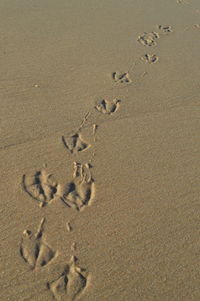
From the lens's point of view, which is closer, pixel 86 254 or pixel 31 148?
pixel 86 254

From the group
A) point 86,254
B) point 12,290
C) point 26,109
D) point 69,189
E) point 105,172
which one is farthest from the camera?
point 26,109

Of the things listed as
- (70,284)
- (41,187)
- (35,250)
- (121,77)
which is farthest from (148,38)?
(70,284)

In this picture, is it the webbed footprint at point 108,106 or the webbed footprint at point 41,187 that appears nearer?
the webbed footprint at point 41,187

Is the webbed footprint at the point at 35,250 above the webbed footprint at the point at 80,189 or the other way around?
the other way around

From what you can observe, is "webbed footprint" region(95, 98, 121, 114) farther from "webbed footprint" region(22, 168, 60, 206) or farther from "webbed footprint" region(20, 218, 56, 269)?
"webbed footprint" region(20, 218, 56, 269)

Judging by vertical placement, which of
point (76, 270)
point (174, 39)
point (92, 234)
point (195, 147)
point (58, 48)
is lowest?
point (76, 270)

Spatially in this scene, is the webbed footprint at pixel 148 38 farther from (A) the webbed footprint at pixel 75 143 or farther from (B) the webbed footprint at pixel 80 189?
(B) the webbed footprint at pixel 80 189

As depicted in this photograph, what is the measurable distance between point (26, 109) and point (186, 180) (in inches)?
59.3

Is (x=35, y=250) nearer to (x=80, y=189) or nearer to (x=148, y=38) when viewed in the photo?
(x=80, y=189)

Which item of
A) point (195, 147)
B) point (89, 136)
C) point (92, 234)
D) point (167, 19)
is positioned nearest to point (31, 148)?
point (89, 136)

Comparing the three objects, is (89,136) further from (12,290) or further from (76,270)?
(12,290)

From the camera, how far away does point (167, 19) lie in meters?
4.93

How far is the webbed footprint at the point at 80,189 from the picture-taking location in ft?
7.98

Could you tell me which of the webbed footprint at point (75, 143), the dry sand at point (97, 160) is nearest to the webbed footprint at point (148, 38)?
the dry sand at point (97, 160)
